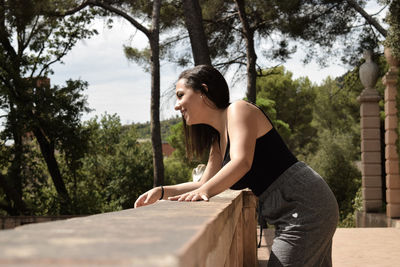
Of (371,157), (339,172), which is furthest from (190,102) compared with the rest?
(339,172)

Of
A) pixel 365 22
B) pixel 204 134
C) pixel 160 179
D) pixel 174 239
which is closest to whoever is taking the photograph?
pixel 174 239

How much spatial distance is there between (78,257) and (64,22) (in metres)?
19.3

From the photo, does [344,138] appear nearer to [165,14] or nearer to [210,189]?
[165,14]

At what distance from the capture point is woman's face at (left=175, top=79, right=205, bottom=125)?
2697 mm

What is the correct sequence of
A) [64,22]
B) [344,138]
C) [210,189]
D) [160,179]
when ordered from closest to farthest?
1. [210,189]
2. [160,179]
3. [64,22]
4. [344,138]

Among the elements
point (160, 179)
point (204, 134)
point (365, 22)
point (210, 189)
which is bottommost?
point (160, 179)

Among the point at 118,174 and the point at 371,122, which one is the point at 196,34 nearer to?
the point at 371,122

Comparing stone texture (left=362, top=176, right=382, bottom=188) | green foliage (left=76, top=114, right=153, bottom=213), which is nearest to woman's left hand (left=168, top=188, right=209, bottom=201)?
stone texture (left=362, top=176, right=382, bottom=188)

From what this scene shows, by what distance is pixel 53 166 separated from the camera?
61.4 ft

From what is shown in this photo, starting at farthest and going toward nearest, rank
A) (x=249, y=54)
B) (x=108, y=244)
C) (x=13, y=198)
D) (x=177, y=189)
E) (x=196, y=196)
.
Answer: (x=13, y=198)
(x=249, y=54)
(x=177, y=189)
(x=196, y=196)
(x=108, y=244)

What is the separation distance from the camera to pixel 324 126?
131ft

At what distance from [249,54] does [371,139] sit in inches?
190

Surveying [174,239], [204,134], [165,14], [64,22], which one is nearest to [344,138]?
[165,14]

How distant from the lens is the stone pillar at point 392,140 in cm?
1230
